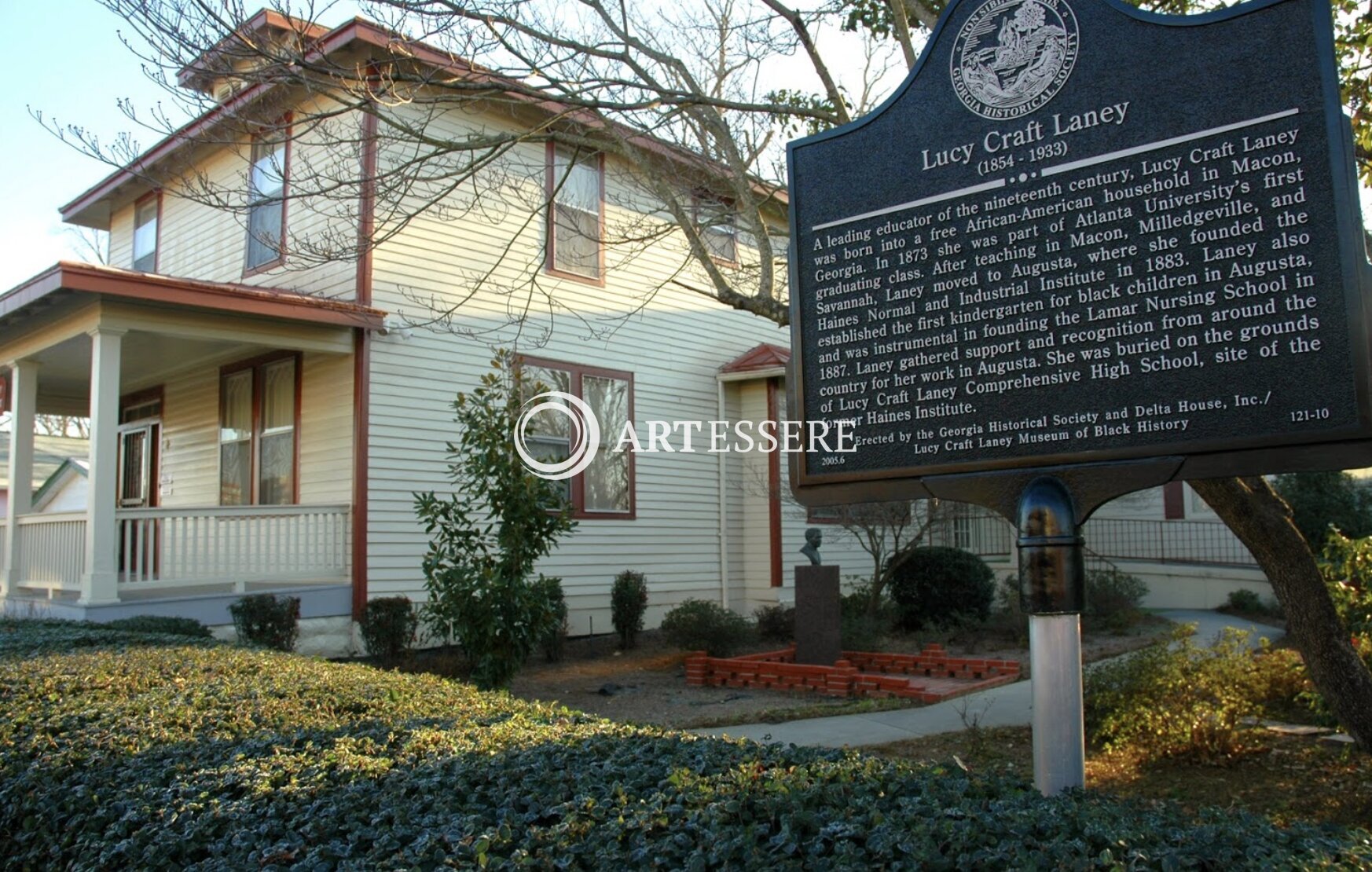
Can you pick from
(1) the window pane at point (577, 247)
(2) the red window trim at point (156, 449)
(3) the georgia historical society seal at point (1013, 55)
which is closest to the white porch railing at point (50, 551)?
(2) the red window trim at point (156, 449)

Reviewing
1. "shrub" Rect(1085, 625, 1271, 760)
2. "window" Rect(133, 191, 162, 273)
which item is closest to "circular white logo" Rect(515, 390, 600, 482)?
"window" Rect(133, 191, 162, 273)

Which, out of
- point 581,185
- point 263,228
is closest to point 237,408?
point 263,228

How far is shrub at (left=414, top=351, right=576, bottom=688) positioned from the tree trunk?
18.1ft

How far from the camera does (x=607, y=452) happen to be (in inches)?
628

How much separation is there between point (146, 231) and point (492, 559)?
11.1m

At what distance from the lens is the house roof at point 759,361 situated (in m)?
16.9

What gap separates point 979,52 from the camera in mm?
4398

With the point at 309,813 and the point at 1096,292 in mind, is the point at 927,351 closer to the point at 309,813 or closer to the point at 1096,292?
the point at 1096,292

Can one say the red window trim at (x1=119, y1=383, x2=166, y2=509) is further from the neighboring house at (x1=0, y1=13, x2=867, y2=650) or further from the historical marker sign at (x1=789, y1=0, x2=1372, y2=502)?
the historical marker sign at (x1=789, y1=0, x2=1372, y2=502)

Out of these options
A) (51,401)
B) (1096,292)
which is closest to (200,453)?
(51,401)

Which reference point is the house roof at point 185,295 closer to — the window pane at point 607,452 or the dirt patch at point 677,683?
the window pane at point 607,452

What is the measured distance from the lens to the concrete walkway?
8656 mm

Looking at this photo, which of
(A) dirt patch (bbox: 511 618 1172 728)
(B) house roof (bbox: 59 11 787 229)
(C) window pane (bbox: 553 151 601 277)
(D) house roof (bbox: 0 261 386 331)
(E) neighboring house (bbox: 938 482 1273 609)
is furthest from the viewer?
(E) neighboring house (bbox: 938 482 1273 609)

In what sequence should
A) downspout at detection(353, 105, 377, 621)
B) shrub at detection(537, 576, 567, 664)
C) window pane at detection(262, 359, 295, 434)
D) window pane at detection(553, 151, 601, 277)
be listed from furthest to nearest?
window pane at detection(553, 151, 601, 277)
window pane at detection(262, 359, 295, 434)
shrub at detection(537, 576, 567, 664)
downspout at detection(353, 105, 377, 621)
